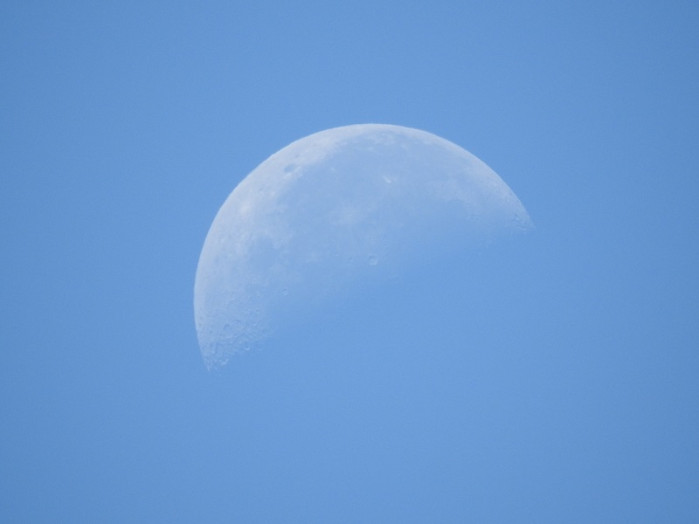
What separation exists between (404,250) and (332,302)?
1.20 meters

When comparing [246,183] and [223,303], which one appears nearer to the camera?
[223,303]

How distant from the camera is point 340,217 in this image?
814 cm

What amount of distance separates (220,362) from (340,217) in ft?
8.96

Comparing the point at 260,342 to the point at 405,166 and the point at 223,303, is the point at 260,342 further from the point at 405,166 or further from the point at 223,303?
the point at 405,166

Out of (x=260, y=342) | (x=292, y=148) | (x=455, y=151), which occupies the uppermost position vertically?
(x=292, y=148)

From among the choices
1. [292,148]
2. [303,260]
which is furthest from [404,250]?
[292,148]

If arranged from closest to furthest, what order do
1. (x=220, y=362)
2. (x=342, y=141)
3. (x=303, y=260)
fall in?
(x=303, y=260) < (x=220, y=362) < (x=342, y=141)

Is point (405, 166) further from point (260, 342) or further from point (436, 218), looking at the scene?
point (260, 342)

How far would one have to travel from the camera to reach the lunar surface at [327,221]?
318 inches

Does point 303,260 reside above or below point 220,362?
above

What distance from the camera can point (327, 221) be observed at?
8156 mm

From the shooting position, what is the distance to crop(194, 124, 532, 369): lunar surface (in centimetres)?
807

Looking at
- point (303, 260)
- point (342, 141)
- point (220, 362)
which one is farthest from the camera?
point (342, 141)

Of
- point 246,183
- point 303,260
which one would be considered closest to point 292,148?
point 246,183
